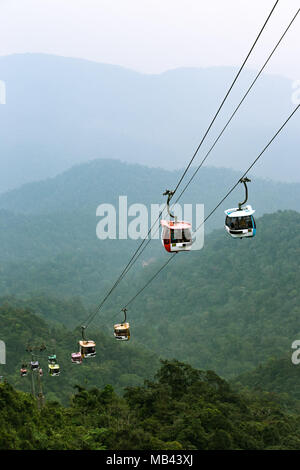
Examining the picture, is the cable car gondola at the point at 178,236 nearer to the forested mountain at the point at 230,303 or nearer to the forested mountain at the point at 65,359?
the forested mountain at the point at 65,359

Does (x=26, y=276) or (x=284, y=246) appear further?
(x=26, y=276)

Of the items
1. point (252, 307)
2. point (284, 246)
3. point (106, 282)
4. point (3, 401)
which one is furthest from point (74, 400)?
point (106, 282)

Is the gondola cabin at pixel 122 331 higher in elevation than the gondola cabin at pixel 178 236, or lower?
lower

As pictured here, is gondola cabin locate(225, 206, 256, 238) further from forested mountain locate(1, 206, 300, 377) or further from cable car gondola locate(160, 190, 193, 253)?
forested mountain locate(1, 206, 300, 377)

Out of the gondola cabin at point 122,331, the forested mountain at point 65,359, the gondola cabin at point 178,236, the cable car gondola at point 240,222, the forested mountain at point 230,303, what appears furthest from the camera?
the forested mountain at point 230,303

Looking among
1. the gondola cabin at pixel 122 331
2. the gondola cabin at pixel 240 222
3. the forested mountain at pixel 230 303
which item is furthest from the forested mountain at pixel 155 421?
the forested mountain at pixel 230 303

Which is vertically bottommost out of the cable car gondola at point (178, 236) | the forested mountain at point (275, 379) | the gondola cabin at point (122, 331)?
the forested mountain at point (275, 379)

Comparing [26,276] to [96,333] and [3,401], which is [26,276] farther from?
[3,401]

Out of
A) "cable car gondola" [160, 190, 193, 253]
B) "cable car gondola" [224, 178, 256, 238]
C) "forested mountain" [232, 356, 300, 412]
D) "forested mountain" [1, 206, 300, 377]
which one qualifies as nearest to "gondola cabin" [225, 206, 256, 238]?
"cable car gondola" [224, 178, 256, 238]

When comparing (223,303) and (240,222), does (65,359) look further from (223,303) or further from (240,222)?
(240,222)
